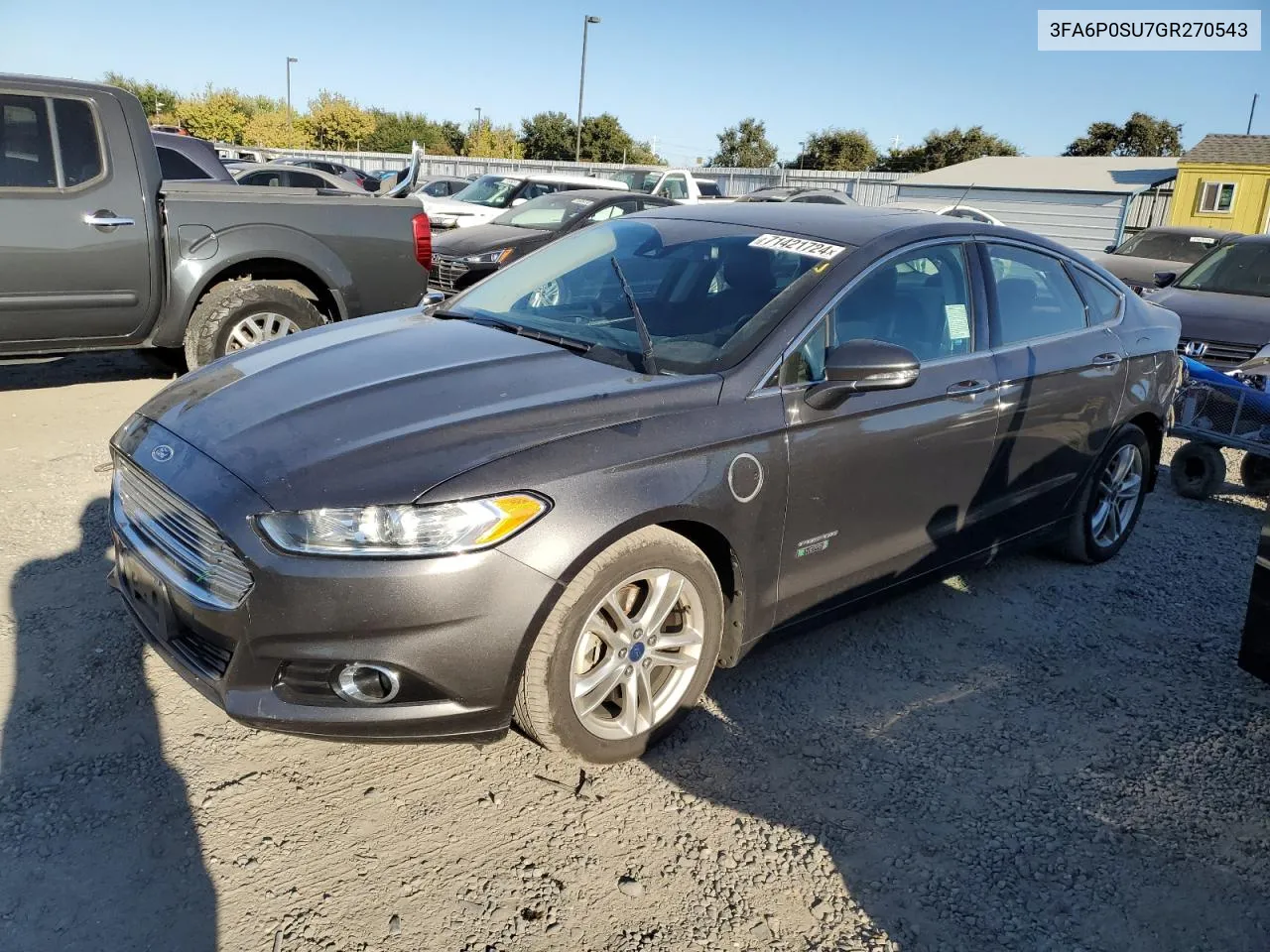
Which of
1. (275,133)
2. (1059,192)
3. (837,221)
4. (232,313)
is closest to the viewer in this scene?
(837,221)

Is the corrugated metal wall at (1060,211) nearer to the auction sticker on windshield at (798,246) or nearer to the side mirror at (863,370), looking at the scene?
the auction sticker on windshield at (798,246)

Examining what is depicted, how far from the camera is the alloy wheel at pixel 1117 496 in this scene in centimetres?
477

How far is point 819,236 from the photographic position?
3.62 metres

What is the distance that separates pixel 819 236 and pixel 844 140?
219ft

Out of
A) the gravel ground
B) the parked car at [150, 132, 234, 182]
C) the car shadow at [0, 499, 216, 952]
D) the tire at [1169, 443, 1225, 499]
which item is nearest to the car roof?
the gravel ground

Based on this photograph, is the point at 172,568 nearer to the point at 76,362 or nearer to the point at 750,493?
A: the point at 750,493

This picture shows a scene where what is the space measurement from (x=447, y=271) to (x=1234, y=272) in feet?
27.1

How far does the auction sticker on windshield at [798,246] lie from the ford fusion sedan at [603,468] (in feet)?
0.07

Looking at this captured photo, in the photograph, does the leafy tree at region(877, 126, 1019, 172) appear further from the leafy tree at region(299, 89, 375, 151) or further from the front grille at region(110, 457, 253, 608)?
the front grille at region(110, 457, 253, 608)

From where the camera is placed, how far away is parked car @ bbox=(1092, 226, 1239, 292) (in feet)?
40.6

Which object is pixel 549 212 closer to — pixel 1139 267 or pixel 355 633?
pixel 1139 267

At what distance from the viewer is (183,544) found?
266 cm

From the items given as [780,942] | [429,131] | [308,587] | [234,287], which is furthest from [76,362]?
[429,131]

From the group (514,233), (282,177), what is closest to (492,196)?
(282,177)
